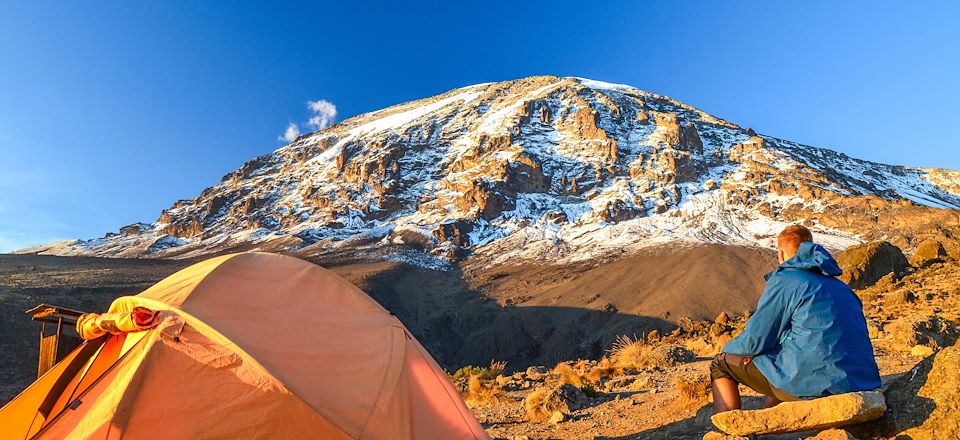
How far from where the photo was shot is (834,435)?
128 inches

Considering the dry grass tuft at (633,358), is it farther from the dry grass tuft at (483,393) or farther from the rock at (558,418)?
the rock at (558,418)

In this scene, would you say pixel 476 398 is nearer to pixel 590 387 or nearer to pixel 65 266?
pixel 590 387

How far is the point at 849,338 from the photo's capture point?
10.6ft

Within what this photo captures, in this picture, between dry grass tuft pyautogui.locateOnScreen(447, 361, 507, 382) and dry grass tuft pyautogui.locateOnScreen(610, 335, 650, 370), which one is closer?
dry grass tuft pyautogui.locateOnScreen(610, 335, 650, 370)

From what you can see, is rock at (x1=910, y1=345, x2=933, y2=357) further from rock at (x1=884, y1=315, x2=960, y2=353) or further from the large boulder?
the large boulder

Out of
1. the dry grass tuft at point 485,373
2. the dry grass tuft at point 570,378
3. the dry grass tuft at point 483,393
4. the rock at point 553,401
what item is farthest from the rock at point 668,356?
the dry grass tuft at point 485,373

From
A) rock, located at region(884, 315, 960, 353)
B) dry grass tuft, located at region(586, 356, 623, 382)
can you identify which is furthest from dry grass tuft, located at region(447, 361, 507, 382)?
rock, located at region(884, 315, 960, 353)

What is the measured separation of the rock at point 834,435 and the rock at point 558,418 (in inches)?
149

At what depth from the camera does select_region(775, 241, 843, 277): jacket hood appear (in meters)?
3.37

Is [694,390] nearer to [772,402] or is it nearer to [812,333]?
[772,402]

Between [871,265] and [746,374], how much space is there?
63.9 feet

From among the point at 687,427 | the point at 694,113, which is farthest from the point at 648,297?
the point at 694,113

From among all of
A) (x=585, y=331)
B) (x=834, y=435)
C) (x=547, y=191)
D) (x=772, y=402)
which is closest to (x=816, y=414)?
(x=834, y=435)

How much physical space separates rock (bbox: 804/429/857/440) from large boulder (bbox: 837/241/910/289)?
17964 mm
